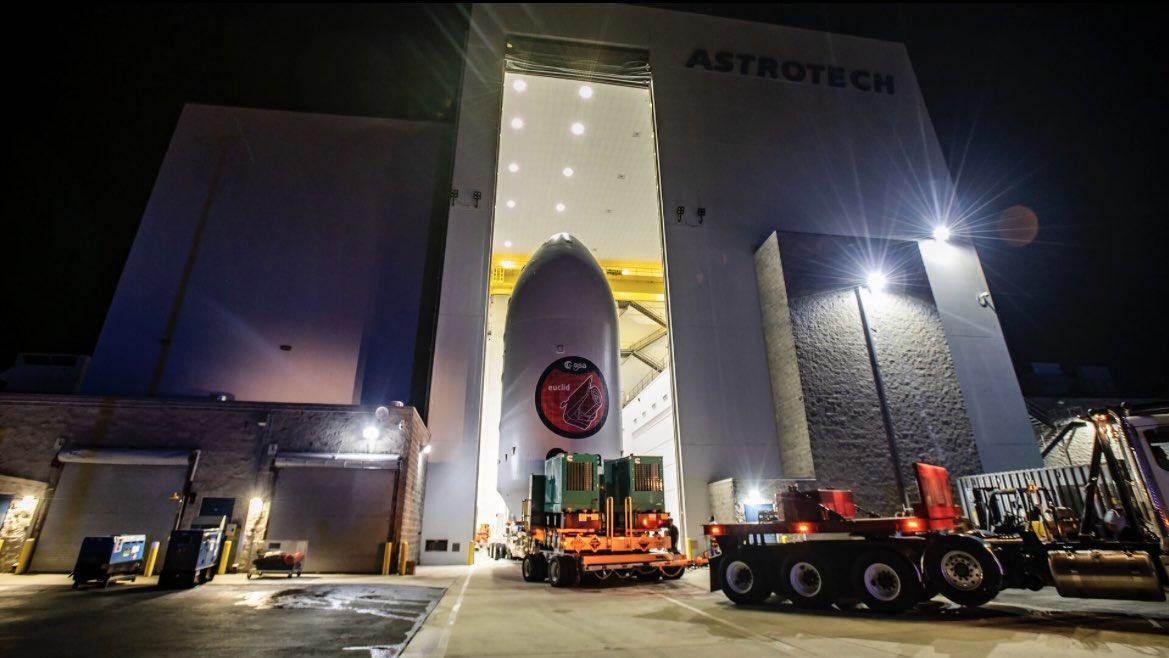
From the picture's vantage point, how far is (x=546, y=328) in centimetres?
1477

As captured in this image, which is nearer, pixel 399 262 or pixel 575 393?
pixel 575 393

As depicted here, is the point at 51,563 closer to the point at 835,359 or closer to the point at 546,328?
the point at 546,328

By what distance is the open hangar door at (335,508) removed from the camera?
39.4 feet

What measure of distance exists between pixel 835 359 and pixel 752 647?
13.0 m

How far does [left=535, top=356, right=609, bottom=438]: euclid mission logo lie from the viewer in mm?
13828

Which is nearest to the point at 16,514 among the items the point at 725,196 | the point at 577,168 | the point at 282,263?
the point at 282,263

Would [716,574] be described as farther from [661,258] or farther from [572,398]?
[661,258]

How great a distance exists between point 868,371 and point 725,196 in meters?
8.25

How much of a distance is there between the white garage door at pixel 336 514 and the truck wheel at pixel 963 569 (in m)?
11.7

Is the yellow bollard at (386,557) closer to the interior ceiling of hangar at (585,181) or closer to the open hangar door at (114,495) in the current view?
the open hangar door at (114,495)

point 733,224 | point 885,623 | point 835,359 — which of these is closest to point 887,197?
point 733,224

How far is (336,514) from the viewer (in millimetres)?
12281

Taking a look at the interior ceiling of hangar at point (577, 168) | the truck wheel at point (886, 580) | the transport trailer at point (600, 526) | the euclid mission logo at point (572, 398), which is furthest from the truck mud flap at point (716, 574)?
the interior ceiling of hangar at point (577, 168)

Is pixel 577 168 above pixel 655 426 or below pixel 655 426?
above
